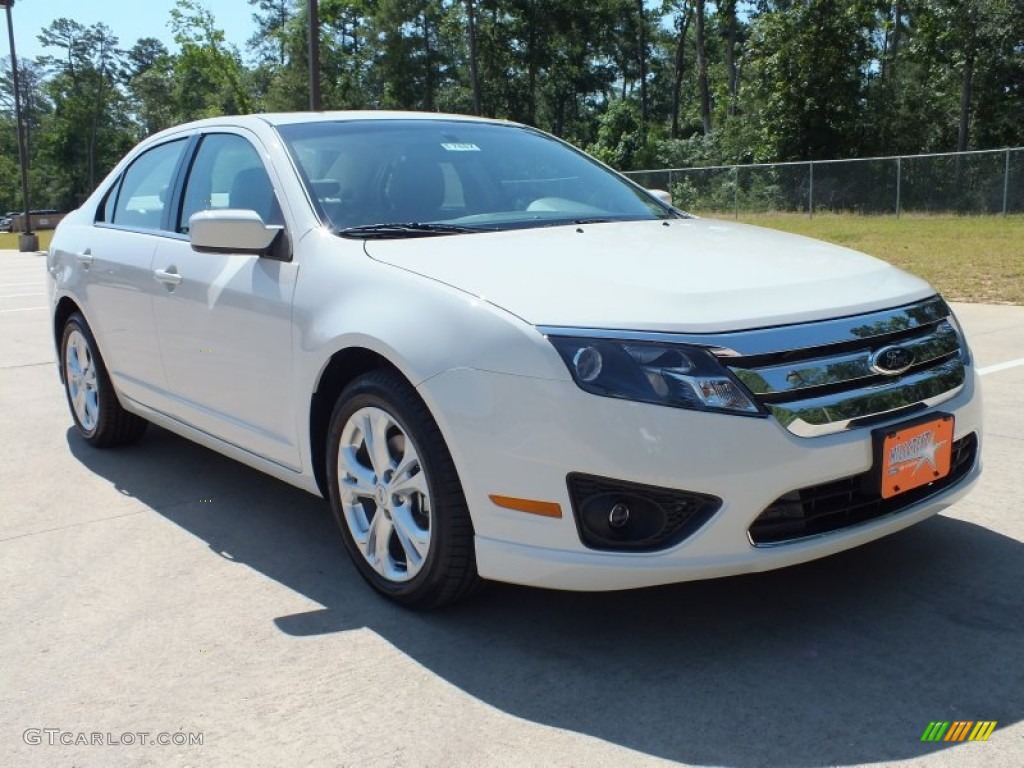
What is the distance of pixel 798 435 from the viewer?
9.12 feet

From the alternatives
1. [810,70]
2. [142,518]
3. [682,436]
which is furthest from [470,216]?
[810,70]

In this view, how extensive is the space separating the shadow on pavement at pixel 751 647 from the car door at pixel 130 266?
1197 millimetres

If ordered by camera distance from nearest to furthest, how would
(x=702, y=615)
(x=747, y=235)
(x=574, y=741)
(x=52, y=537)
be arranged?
(x=574, y=741), (x=702, y=615), (x=747, y=235), (x=52, y=537)

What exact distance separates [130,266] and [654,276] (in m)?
2.75

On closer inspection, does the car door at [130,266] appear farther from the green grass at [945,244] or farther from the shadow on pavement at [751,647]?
the green grass at [945,244]

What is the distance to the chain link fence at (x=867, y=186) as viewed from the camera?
2475 centimetres

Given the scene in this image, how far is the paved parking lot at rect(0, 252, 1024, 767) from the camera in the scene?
8.55 ft

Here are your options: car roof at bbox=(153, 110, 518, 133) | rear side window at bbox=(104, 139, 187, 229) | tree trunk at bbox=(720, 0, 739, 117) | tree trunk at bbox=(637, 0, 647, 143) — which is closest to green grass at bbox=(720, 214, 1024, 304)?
car roof at bbox=(153, 110, 518, 133)

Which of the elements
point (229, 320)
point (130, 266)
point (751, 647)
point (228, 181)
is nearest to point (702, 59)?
point (130, 266)

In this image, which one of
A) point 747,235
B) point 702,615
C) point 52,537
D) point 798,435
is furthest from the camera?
point 52,537

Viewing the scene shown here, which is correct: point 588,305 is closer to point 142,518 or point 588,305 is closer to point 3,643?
point 3,643

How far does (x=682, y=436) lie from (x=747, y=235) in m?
1.43

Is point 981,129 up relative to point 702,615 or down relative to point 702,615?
up

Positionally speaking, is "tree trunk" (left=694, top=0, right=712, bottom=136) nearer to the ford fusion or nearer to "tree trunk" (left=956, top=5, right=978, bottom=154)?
"tree trunk" (left=956, top=5, right=978, bottom=154)
